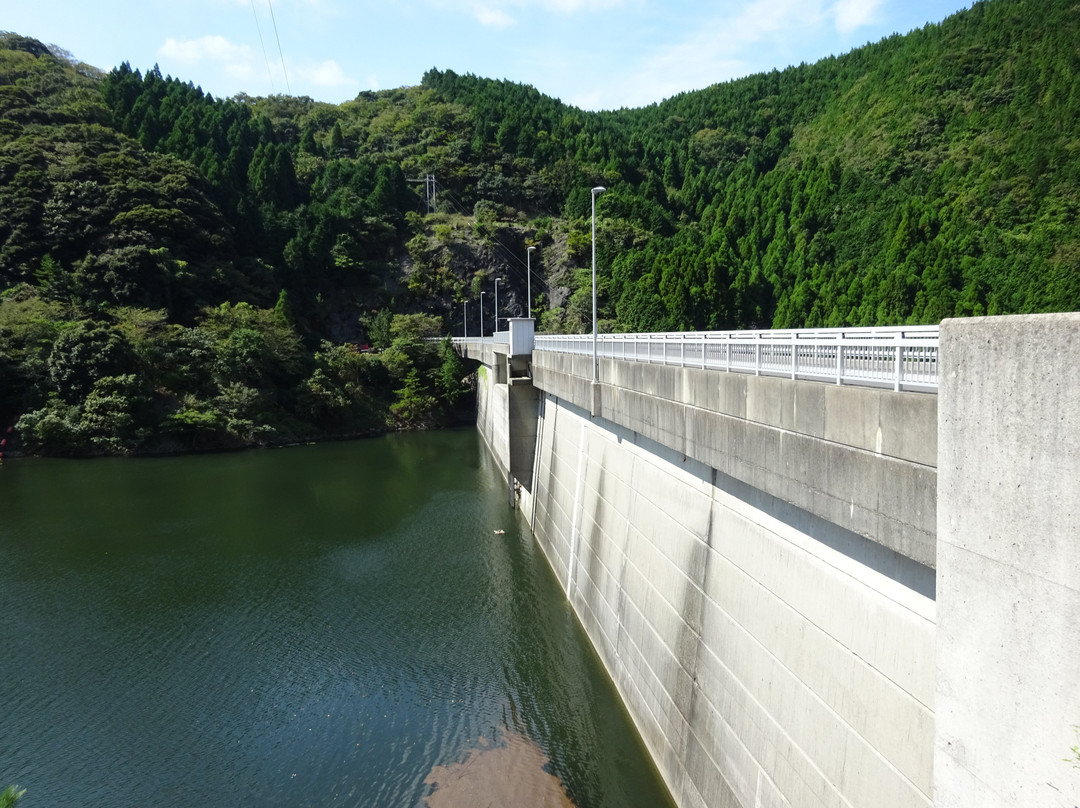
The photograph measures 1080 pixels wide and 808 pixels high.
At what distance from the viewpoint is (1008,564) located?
3939mm

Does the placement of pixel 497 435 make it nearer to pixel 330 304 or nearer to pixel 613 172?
pixel 330 304

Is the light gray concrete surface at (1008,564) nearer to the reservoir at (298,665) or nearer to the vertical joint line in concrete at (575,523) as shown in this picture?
the reservoir at (298,665)

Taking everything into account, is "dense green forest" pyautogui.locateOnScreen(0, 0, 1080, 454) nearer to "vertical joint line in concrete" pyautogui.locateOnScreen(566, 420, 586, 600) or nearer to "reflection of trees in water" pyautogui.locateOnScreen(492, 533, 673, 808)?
"vertical joint line in concrete" pyautogui.locateOnScreen(566, 420, 586, 600)

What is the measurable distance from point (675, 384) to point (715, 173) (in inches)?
3102

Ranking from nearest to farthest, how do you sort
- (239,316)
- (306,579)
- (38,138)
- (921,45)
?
(306,579) < (239,316) < (38,138) < (921,45)

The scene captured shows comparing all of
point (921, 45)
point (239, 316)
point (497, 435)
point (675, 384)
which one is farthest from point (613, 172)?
point (675, 384)

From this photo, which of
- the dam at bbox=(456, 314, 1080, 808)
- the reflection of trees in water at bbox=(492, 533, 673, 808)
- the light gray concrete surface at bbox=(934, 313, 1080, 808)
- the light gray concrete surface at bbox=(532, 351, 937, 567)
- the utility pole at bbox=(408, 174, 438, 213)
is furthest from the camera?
the utility pole at bbox=(408, 174, 438, 213)

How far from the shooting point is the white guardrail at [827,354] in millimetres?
5566

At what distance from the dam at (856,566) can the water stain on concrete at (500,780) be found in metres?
1.72

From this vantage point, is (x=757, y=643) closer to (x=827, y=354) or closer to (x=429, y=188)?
(x=827, y=354)

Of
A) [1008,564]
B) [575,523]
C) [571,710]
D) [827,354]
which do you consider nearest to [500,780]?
[571,710]

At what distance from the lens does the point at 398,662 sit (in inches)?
575

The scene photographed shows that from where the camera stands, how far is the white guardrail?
557 cm

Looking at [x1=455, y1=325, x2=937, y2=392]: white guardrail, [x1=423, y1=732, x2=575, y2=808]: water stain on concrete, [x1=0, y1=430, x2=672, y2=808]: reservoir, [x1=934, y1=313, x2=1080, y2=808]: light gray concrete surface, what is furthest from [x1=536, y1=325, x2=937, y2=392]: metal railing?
[x1=423, y1=732, x2=575, y2=808]: water stain on concrete
